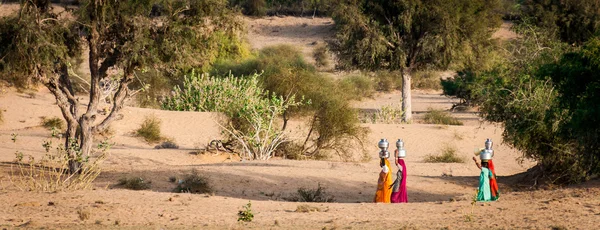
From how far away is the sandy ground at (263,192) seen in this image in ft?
39.2

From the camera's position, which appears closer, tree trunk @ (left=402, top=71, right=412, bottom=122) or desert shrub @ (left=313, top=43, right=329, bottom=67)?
tree trunk @ (left=402, top=71, right=412, bottom=122)

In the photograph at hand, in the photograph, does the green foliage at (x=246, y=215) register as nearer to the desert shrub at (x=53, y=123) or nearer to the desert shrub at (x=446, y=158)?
the desert shrub at (x=446, y=158)

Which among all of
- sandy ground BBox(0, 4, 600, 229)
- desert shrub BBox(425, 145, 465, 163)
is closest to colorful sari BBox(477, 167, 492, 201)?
sandy ground BBox(0, 4, 600, 229)

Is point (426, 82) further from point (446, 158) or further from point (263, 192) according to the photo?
point (263, 192)

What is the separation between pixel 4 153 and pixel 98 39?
6049 mm

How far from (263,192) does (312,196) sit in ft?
3.62

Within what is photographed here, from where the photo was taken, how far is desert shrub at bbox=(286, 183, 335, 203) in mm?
15953

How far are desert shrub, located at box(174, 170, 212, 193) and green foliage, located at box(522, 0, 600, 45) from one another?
65.1 feet

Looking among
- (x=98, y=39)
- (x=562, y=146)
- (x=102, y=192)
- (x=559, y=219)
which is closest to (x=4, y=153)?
(x=98, y=39)

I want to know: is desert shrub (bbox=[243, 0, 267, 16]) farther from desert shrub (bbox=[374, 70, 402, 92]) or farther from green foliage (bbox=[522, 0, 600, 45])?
green foliage (bbox=[522, 0, 600, 45])

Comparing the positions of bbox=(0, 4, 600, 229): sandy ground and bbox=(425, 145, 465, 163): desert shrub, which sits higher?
bbox=(0, 4, 600, 229): sandy ground

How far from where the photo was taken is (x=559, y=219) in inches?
457

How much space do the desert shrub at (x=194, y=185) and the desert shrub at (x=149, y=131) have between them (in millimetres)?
9525

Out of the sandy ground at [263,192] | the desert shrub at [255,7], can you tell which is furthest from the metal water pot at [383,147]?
the desert shrub at [255,7]
